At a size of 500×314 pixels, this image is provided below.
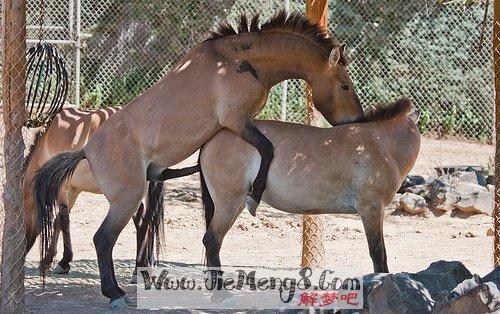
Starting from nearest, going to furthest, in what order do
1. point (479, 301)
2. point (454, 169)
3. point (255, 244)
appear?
point (479, 301), point (255, 244), point (454, 169)

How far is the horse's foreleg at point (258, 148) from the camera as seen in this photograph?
6.80m

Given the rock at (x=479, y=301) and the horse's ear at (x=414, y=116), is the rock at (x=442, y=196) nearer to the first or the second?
the horse's ear at (x=414, y=116)

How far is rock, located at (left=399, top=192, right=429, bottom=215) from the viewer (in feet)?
37.5

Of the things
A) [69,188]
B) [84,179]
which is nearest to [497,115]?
[84,179]

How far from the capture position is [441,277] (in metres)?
5.95

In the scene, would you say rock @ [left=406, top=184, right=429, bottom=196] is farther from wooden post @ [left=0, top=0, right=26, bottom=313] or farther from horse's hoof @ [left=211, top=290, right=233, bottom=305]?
wooden post @ [left=0, top=0, right=26, bottom=313]

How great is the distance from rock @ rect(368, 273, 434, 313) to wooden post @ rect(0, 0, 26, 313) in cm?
254

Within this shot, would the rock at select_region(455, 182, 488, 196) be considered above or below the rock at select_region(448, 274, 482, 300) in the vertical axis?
above

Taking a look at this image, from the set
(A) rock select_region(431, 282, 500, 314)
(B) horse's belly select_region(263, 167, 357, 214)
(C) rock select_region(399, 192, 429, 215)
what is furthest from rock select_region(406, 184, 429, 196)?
(A) rock select_region(431, 282, 500, 314)

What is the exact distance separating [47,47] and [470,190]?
5.53 meters

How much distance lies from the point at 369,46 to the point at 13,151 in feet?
38.3

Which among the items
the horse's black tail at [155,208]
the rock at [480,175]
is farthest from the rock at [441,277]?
the rock at [480,175]

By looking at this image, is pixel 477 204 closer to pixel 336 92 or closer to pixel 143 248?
pixel 336 92

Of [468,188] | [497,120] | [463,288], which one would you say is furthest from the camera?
[468,188]
